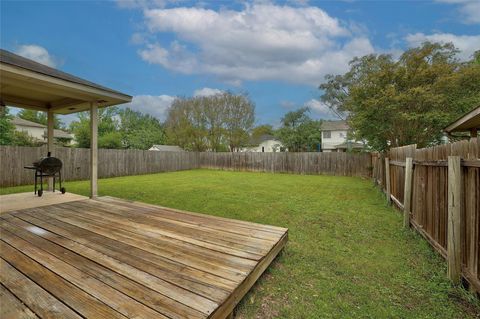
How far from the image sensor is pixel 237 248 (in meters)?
2.40

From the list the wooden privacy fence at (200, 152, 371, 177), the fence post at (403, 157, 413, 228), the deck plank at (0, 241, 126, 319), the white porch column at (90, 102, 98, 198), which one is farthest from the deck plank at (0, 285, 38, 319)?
the wooden privacy fence at (200, 152, 371, 177)

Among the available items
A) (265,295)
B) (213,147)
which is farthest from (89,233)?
(213,147)

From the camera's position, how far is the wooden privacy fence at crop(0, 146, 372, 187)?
27.8 feet

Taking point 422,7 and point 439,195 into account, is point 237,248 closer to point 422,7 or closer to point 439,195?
point 439,195

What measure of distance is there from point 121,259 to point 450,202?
3.13 meters

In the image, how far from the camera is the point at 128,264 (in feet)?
6.50

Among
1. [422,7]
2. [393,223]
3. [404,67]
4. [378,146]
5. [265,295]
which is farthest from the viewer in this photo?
[378,146]

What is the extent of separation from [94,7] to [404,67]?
39.5 feet

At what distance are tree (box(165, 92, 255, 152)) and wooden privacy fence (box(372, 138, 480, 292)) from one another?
68.4 feet

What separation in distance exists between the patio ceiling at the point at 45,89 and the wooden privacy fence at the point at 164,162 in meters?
3.96

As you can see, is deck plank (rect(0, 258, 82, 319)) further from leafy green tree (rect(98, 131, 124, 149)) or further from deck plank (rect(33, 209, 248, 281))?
leafy green tree (rect(98, 131, 124, 149))

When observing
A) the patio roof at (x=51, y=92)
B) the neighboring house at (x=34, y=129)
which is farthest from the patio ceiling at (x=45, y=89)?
the neighboring house at (x=34, y=129)

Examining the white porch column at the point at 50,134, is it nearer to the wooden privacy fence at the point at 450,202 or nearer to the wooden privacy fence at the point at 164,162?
the wooden privacy fence at the point at 164,162

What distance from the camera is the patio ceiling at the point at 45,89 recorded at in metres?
3.52
